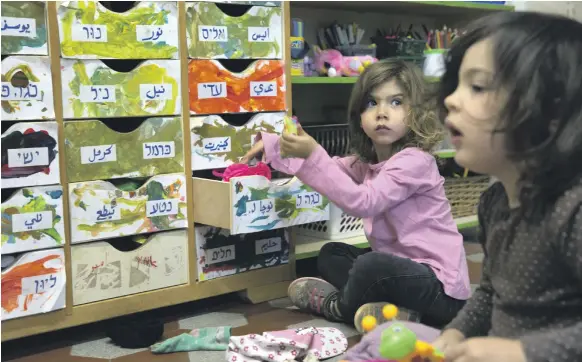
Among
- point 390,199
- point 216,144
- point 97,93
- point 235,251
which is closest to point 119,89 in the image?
point 97,93

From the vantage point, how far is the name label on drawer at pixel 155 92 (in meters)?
1.38

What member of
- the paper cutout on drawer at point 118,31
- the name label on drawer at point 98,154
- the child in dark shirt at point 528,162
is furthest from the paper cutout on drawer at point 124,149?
the child in dark shirt at point 528,162

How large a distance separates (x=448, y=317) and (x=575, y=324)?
→ 76 cm

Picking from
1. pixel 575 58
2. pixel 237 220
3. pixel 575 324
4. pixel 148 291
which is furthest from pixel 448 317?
pixel 575 58

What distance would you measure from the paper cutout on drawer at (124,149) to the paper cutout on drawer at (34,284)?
17cm

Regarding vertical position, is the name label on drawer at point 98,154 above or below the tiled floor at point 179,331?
above

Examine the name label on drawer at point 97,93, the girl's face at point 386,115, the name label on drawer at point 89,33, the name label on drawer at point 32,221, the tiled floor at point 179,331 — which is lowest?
the tiled floor at point 179,331

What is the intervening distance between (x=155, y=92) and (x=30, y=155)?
0.98 feet

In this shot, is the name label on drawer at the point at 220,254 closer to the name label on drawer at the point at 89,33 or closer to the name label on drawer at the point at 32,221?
the name label on drawer at the point at 32,221

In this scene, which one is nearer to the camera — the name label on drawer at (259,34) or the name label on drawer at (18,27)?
the name label on drawer at (18,27)

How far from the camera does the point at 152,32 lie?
1.39 meters

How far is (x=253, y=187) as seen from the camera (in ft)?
4.70

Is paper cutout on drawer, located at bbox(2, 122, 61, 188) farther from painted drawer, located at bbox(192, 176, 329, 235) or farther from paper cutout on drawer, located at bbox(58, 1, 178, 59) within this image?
painted drawer, located at bbox(192, 176, 329, 235)

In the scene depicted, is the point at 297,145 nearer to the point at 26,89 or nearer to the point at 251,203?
the point at 251,203
